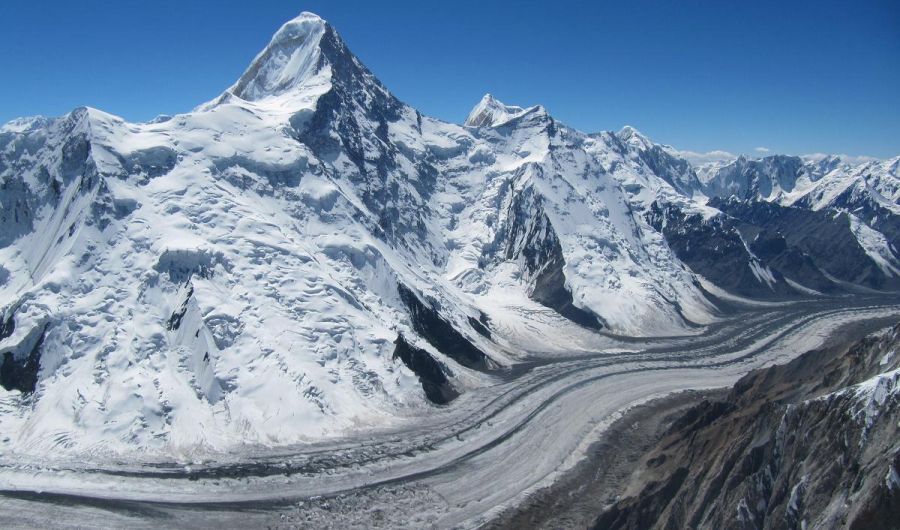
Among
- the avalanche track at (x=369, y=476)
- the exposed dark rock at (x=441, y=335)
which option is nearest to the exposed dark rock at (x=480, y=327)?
the exposed dark rock at (x=441, y=335)

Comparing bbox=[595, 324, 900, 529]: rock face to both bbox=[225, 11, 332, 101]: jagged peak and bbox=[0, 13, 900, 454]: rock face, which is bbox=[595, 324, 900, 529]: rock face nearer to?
bbox=[0, 13, 900, 454]: rock face

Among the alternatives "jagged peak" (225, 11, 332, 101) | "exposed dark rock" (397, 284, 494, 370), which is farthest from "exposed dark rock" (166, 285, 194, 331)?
"jagged peak" (225, 11, 332, 101)

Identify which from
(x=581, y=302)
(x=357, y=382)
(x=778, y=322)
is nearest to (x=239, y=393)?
(x=357, y=382)

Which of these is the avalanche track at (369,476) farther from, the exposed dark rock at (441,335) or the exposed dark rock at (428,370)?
the exposed dark rock at (441,335)

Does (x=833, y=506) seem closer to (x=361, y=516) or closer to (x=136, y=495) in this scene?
(x=361, y=516)

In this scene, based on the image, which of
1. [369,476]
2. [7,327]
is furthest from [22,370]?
[369,476]

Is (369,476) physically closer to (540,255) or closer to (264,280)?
(264,280)
